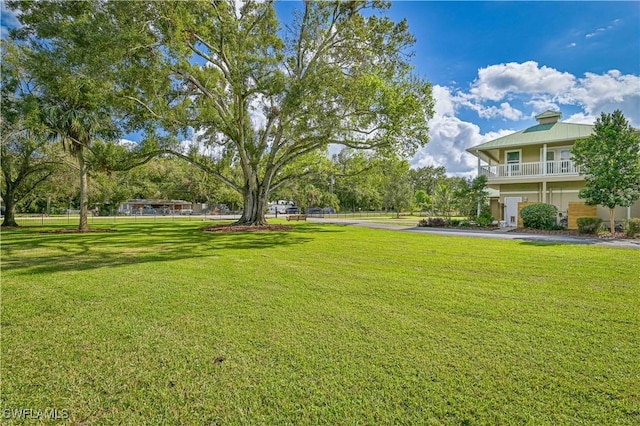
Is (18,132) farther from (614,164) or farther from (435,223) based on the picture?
(614,164)

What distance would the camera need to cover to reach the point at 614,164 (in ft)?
45.2

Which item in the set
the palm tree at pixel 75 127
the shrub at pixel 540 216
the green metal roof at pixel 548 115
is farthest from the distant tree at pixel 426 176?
the palm tree at pixel 75 127

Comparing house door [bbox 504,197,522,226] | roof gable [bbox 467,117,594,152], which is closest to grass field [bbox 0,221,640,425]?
house door [bbox 504,197,522,226]

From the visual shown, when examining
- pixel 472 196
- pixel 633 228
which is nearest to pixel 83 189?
pixel 472 196

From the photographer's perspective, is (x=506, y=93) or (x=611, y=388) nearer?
(x=611, y=388)

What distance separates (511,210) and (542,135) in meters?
5.23

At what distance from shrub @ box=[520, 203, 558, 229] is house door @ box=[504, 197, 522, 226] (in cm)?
266

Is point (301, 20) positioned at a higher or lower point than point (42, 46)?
higher

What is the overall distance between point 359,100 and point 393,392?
44.8 ft

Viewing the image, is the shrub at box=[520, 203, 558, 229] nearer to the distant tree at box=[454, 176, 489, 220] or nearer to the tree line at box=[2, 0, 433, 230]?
the distant tree at box=[454, 176, 489, 220]

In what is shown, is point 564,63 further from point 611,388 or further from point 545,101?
point 611,388

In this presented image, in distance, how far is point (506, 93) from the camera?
71.6ft

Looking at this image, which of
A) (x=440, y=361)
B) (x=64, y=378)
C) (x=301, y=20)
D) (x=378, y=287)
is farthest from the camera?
(x=301, y=20)

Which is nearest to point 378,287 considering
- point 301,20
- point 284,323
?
point 284,323
